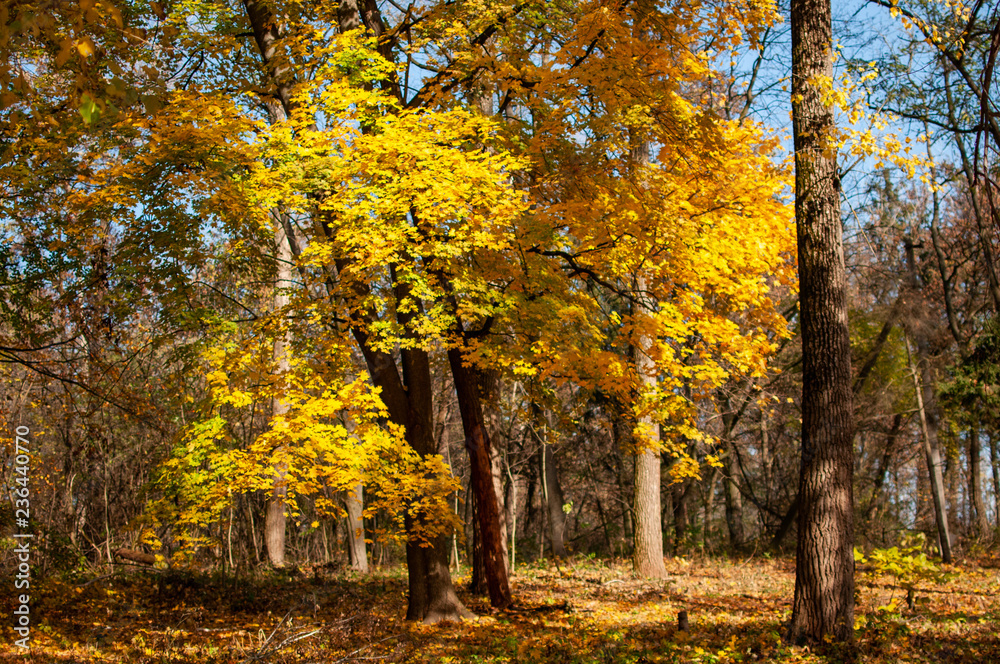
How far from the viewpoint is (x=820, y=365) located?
6195mm

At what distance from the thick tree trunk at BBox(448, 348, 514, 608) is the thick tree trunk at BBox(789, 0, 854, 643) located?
4311 mm

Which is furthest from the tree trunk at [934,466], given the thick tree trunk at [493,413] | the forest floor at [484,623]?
the thick tree trunk at [493,413]

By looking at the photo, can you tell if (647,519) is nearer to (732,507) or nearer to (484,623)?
(484,623)

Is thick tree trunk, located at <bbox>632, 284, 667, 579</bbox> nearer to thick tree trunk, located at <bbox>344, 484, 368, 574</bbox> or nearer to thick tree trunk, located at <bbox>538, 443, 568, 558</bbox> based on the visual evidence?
thick tree trunk, located at <bbox>538, 443, 568, 558</bbox>

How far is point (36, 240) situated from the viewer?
689 cm

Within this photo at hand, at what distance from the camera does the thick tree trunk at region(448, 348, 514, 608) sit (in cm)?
939

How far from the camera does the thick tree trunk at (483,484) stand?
30.8 ft

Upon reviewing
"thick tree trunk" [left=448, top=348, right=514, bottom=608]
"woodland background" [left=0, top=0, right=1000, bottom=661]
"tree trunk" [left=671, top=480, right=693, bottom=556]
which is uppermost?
"woodland background" [left=0, top=0, right=1000, bottom=661]

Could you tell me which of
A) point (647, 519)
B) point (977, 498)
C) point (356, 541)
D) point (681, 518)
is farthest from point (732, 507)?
point (356, 541)

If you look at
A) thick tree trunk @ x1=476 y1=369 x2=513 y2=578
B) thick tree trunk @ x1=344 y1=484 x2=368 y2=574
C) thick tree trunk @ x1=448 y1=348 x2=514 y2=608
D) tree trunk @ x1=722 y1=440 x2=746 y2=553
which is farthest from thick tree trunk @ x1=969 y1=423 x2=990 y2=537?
thick tree trunk @ x1=344 y1=484 x2=368 y2=574

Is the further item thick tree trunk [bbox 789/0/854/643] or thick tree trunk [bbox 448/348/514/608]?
thick tree trunk [bbox 448/348/514/608]

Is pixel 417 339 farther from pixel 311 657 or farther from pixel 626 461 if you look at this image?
pixel 626 461

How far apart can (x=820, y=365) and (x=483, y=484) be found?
4.85 m

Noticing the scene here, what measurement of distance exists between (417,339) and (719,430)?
1339 cm
